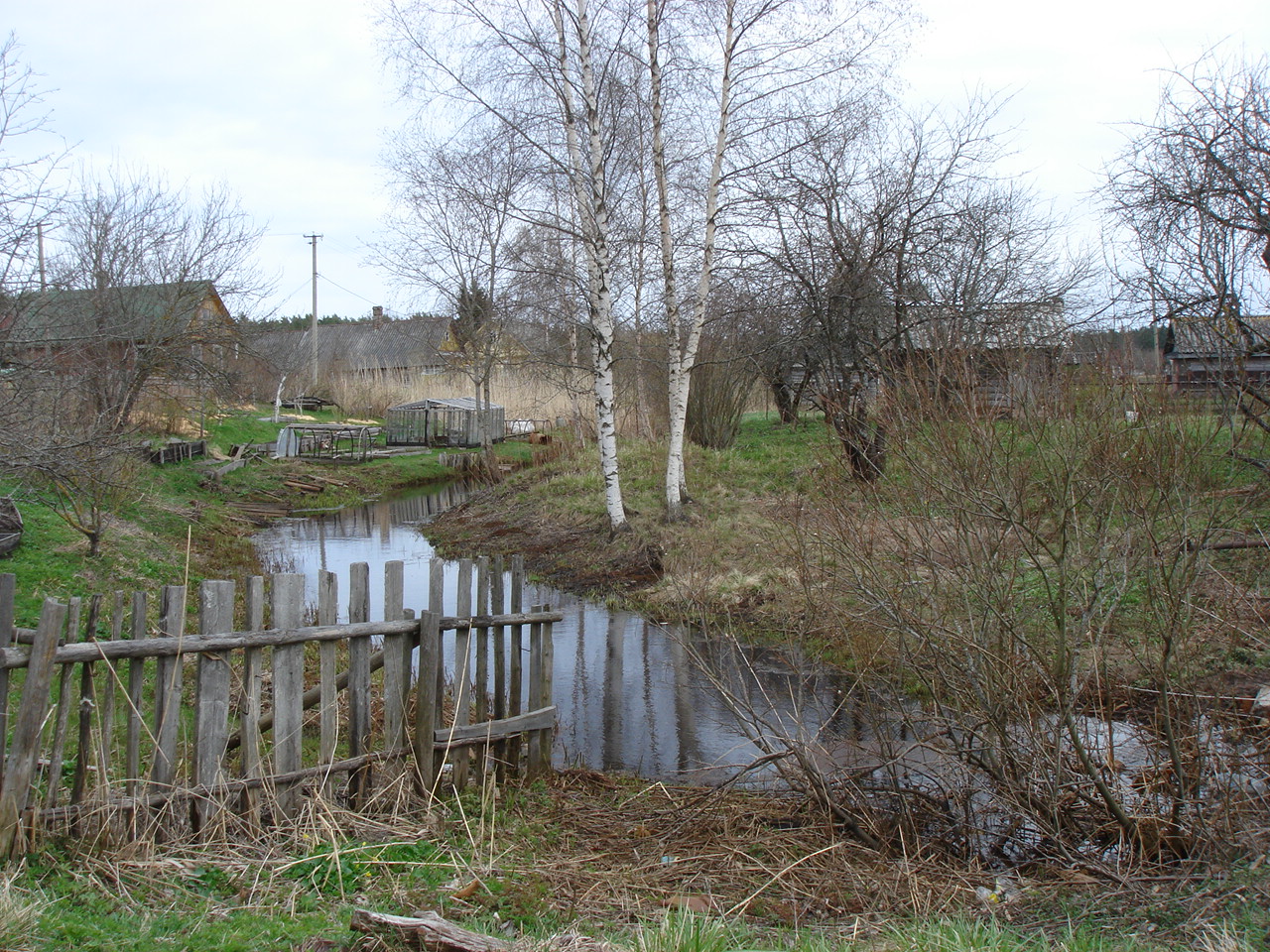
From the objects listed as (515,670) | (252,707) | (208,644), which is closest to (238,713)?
(252,707)

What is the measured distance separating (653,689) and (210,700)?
522cm

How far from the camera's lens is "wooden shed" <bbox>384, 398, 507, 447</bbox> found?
33219 millimetres

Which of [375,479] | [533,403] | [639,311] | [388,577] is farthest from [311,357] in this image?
[388,577]

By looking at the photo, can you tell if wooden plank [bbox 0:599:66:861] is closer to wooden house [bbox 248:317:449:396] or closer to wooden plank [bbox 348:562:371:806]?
wooden plank [bbox 348:562:371:806]

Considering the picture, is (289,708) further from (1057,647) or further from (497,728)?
(1057,647)

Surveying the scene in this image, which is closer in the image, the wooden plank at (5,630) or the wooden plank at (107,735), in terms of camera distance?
the wooden plank at (5,630)

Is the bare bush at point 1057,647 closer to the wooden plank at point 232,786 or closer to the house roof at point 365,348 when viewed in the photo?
the wooden plank at point 232,786

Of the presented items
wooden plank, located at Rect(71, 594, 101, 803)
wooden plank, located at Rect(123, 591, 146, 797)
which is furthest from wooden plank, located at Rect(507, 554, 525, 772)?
wooden plank, located at Rect(71, 594, 101, 803)

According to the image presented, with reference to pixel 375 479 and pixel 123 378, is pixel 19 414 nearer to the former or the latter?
pixel 123 378

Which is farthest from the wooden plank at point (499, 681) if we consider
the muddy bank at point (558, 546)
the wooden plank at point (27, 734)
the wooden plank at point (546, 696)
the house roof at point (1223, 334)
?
the muddy bank at point (558, 546)

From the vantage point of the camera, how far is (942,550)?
5488 millimetres

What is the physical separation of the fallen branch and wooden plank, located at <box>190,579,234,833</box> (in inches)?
49.2

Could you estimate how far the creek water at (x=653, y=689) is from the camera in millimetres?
6824

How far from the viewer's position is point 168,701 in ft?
13.4
